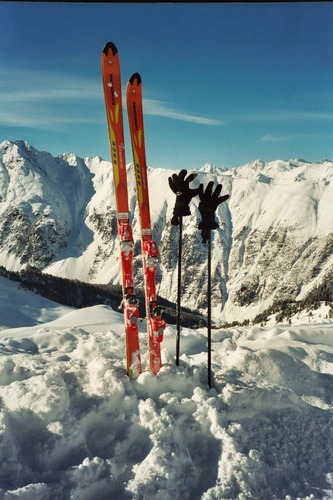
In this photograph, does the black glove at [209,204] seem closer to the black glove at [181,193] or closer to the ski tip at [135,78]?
the black glove at [181,193]

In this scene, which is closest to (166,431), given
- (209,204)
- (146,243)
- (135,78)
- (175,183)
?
(146,243)

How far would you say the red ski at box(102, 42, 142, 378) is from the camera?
8.88 metres

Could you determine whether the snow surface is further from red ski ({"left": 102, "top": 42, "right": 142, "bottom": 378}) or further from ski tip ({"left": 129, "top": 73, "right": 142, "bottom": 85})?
ski tip ({"left": 129, "top": 73, "right": 142, "bottom": 85})

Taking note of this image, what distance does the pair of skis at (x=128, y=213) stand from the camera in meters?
8.94

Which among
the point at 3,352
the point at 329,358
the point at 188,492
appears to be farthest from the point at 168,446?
the point at 3,352

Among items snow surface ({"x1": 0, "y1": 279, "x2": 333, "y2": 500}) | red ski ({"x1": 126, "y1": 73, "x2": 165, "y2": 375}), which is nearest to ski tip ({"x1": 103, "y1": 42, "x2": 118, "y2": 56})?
red ski ({"x1": 126, "y1": 73, "x2": 165, "y2": 375})

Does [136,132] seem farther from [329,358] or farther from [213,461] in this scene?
[329,358]

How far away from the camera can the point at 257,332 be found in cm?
1644

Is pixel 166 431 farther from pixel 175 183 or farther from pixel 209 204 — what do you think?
pixel 175 183

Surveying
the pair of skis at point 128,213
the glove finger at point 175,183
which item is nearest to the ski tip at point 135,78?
the pair of skis at point 128,213

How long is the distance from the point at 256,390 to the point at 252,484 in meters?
2.19

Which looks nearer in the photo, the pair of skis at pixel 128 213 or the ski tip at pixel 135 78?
the pair of skis at pixel 128 213

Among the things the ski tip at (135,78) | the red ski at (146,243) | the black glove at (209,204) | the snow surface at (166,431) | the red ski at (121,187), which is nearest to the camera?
the snow surface at (166,431)

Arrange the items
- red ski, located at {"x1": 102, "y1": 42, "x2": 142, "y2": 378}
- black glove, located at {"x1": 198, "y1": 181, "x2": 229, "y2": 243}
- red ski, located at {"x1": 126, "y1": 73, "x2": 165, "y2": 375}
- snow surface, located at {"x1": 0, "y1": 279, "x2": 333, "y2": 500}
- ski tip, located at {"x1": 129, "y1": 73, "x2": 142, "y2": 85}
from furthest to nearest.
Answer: ski tip, located at {"x1": 129, "y1": 73, "x2": 142, "y2": 85}, red ski, located at {"x1": 126, "y1": 73, "x2": 165, "y2": 375}, red ski, located at {"x1": 102, "y1": 42, "x2": 142, "y2": 378}, black glove, located at {"x1": 198, "y1": 181, "x2": 229, "y2": 243}, snow surface, located at {"x1": 0, "y1": 279, "x2": 333, "y2": 500}
